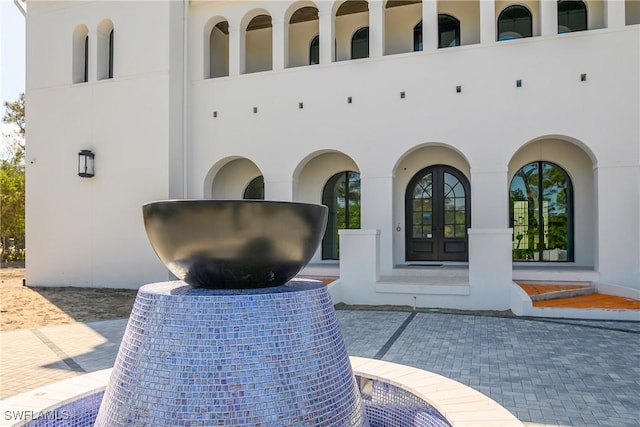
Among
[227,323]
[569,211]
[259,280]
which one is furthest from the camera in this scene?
[569,211]

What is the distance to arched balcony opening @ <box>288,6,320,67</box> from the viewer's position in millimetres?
13680

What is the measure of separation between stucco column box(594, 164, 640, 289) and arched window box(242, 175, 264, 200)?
8.67 meters

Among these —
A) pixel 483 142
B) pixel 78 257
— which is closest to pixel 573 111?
pixel 483 142

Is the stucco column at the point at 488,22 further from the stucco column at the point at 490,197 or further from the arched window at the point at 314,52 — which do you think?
the arched window at the point at 314,52

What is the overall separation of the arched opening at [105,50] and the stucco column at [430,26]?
28.8 feet

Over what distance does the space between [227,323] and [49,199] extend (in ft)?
42.6

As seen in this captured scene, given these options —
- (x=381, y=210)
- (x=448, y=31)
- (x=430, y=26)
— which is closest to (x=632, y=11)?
(x=448, y=31)

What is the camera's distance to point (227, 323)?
104 inches

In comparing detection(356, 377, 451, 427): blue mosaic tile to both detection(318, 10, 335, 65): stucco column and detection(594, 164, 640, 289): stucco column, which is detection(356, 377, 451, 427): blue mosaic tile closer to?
detection(594, 164, 640, 289): stucco column

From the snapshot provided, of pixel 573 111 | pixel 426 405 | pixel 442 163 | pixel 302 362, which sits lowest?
pixel 426 405

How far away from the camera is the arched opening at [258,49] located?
14.3m

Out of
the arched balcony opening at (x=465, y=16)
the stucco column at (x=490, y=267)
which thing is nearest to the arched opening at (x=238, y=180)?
the arched balcony opening at (x=465, y=16)

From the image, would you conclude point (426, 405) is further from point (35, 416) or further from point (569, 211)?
point (569, 211)

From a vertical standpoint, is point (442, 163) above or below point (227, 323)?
above
